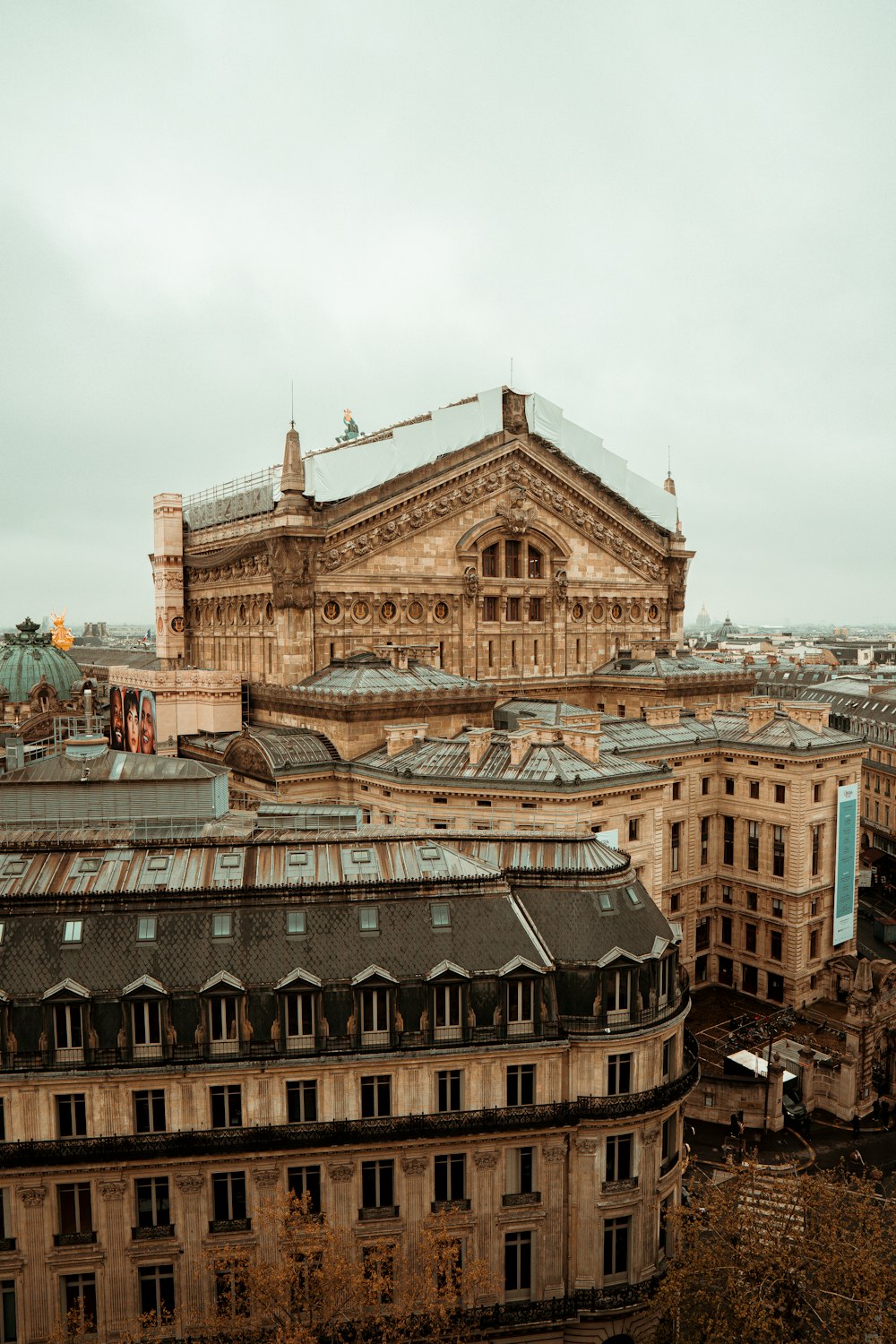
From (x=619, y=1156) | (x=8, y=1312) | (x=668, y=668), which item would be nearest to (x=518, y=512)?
(x=668, y=668)

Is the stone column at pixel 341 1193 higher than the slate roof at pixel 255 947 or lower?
lower

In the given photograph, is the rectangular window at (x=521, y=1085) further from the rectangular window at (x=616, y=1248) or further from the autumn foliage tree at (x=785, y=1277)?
the autumn foliage tree at (x=785, y=1277)

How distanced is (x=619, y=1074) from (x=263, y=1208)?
11889 millimetres

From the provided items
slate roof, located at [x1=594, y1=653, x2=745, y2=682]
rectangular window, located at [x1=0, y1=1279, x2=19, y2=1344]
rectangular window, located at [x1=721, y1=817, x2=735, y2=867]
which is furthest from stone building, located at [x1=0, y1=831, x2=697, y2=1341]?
slate roof, located at [x1=594, y1=653, x2=745, y2=682]

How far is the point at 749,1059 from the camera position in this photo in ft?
174

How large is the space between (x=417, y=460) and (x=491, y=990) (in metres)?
45.5

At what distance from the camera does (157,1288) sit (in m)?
31.2

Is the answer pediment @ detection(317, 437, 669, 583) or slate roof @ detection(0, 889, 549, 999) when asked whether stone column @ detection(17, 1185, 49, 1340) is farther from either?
pediment @ detection(317, 437, 669, 583)

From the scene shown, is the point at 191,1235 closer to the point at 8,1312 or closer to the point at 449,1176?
the point at 8,1312

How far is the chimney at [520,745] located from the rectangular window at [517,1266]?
2475 cm

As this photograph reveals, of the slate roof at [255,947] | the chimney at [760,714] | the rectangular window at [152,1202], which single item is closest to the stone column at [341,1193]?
the rectangular window at [152,1202]

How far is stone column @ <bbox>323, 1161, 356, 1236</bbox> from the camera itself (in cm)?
3192

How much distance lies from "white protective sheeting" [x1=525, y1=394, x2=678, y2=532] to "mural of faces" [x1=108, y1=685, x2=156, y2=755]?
34110mm

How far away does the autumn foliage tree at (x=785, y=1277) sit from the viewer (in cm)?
2764
